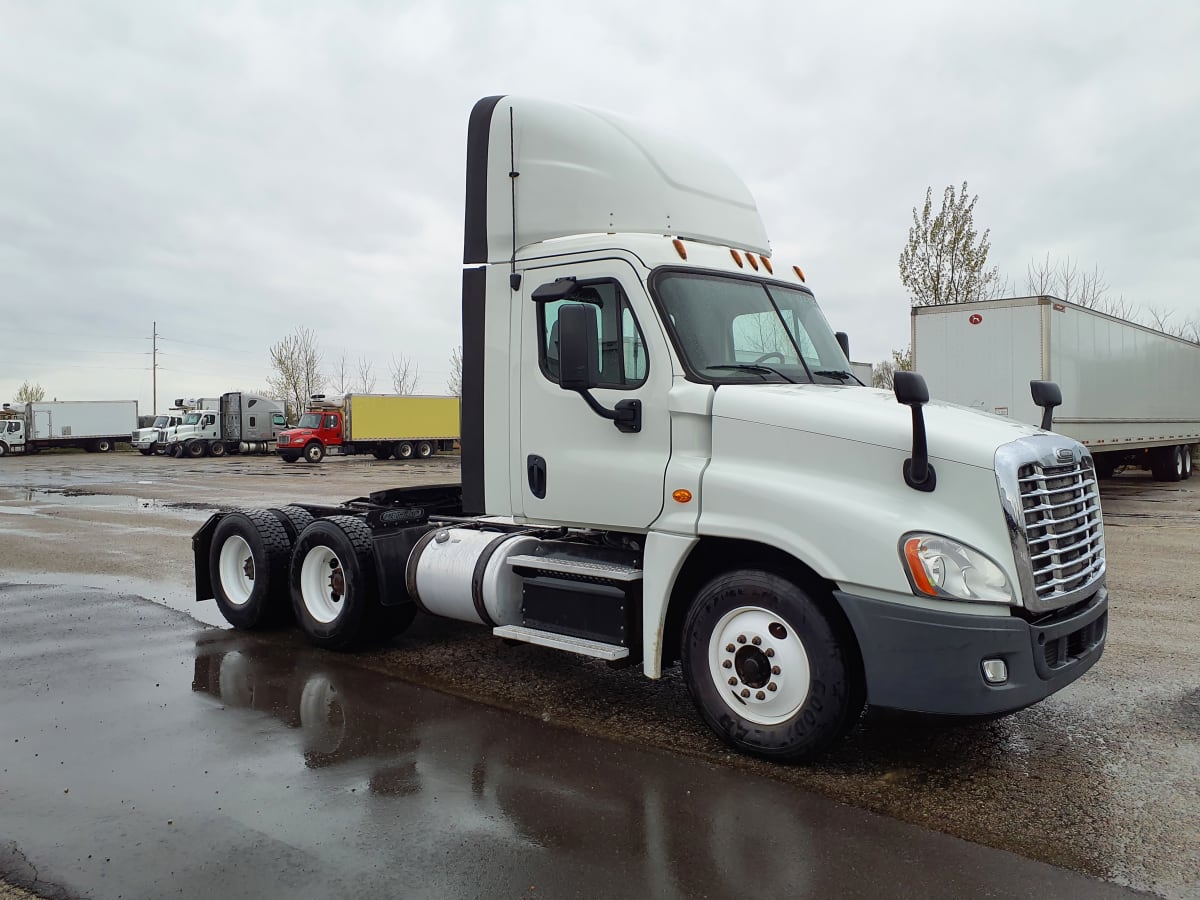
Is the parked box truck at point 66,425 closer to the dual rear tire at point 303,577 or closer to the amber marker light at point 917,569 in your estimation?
the dual rear tire at point 303,577

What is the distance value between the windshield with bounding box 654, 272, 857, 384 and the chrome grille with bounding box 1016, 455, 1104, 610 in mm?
1444

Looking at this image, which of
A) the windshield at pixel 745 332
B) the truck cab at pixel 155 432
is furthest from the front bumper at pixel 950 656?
the truck cab at pixel 155 432

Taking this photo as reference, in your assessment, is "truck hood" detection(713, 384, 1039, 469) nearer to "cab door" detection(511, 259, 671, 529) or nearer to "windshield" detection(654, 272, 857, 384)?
"windshield" detection(654, 272, 857, 384)

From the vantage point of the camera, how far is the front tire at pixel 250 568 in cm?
753

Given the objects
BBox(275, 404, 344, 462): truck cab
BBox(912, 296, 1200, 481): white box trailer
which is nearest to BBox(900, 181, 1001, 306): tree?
BBox(912, 296, 1200, 481): white box trailer

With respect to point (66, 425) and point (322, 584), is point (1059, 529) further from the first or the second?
point (66, 425)

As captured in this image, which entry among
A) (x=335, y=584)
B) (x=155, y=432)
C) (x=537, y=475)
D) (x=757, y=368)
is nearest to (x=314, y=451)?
(x=155, y=432)

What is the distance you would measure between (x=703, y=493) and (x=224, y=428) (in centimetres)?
5053

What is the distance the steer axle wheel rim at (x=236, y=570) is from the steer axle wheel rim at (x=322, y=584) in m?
0.88

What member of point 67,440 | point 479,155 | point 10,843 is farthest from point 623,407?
point 67,440

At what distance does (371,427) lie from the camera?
4447 cm

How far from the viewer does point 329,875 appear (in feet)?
11.7

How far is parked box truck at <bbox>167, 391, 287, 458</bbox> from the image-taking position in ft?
164

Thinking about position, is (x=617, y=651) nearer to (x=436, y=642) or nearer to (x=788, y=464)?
(x=788, y=464)
